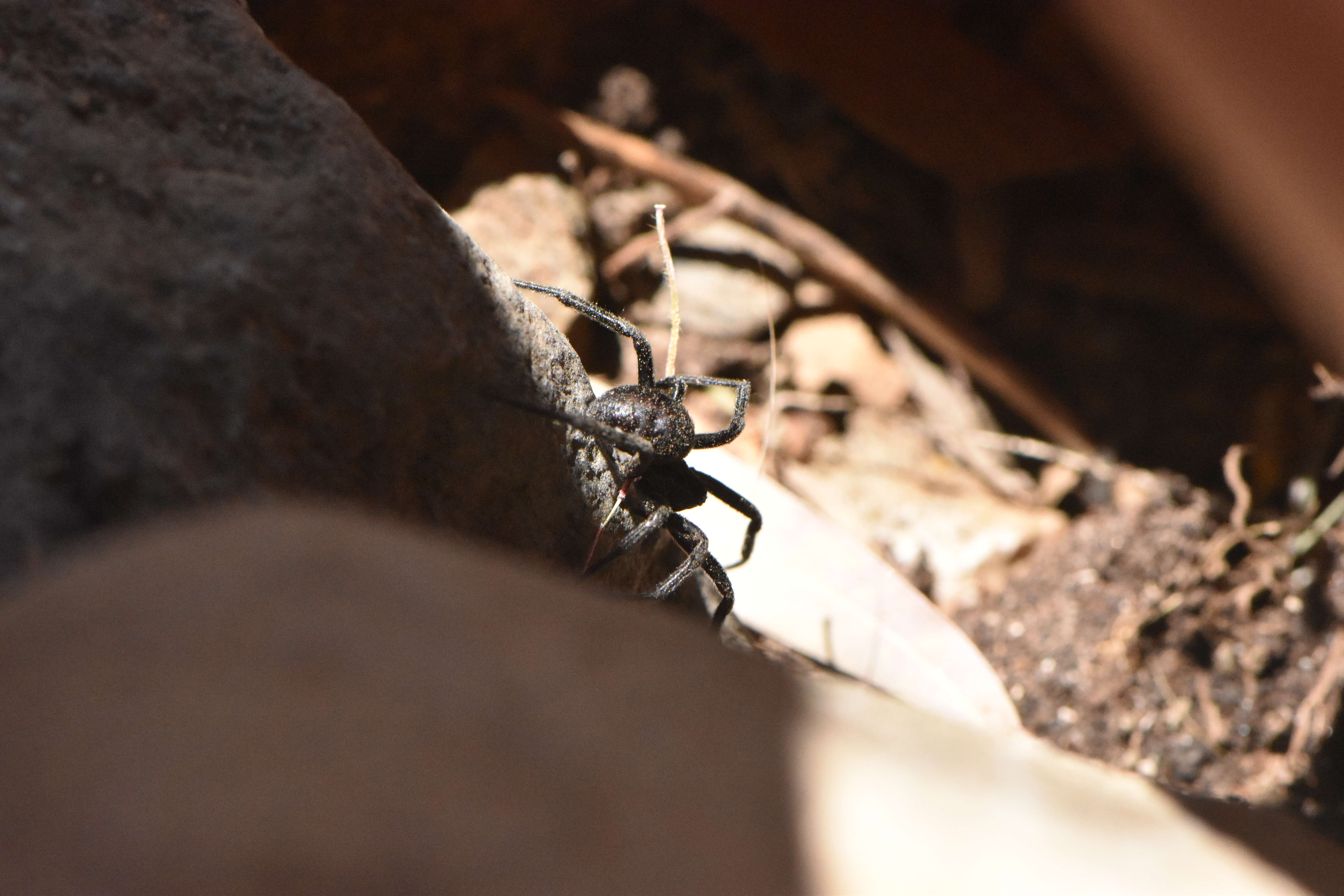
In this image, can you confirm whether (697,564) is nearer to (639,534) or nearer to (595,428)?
(639,534)

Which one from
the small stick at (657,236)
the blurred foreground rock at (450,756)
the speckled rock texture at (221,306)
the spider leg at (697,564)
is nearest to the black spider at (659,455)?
the spider leg at (697,564)

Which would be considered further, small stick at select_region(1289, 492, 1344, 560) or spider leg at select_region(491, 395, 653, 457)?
small stick at select_region(1289, 492, 1344, 560)

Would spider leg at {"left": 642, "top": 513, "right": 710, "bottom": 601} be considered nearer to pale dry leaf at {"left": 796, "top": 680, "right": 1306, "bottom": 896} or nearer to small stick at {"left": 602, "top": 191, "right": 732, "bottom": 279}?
pale dry leaf at {"left": 796, "top": 680, "right": 1306, "bottom": 896}

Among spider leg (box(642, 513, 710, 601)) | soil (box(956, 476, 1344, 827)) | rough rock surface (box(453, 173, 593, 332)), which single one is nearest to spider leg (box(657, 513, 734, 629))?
spider leg (box(642, 513, 710, 601))

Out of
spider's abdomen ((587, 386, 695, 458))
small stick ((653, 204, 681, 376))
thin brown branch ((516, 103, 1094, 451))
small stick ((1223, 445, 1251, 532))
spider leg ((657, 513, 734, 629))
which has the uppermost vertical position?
small stick ((1223, 445, 1251, 532))

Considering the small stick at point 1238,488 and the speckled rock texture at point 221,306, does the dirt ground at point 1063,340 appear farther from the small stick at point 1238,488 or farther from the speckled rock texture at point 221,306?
the speckled rock texture at point 221,306
